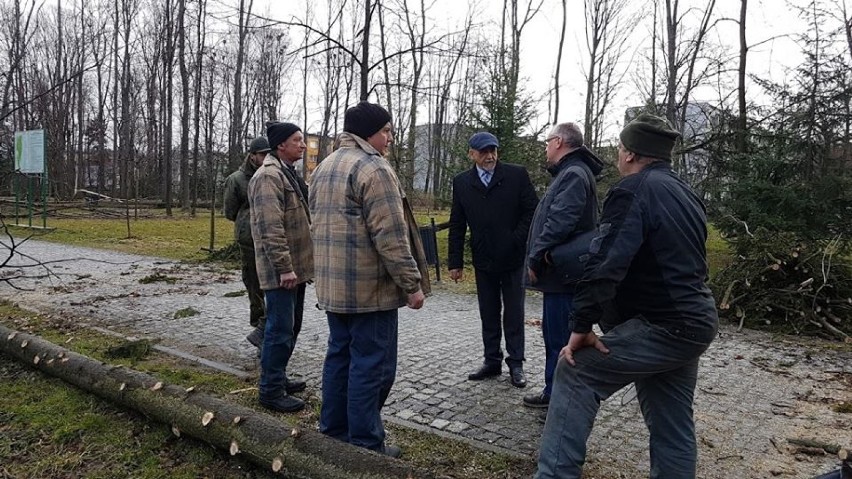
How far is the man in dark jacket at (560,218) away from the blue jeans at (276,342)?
67.8 inches

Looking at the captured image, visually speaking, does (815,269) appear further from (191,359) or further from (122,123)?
(122,123)

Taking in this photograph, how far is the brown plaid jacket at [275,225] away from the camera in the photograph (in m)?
4.11

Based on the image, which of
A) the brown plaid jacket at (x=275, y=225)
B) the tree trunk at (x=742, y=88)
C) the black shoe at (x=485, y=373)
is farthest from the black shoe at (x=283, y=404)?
the tree trunk at (x=742, y=88)

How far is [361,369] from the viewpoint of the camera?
3.28 m

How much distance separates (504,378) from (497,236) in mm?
1221

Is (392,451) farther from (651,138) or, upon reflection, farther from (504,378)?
→ (651,138)

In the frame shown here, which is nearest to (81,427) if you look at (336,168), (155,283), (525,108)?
(336,168)

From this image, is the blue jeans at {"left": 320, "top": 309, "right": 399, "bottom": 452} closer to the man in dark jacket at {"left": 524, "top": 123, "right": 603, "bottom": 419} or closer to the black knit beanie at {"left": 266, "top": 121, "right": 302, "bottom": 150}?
the man in dark jacket at {"left": 524, "top": 123, "right": 603, "bottom": 419}

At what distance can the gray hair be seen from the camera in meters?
4.02

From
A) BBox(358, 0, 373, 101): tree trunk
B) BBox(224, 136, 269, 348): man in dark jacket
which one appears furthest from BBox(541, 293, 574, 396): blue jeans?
BBox(358, 0, 373, 101): tree trunk

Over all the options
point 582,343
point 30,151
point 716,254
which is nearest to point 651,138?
point 582,343

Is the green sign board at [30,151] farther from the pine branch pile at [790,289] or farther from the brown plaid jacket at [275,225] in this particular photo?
the pine branch pile at [790,289]

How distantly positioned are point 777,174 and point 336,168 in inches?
430

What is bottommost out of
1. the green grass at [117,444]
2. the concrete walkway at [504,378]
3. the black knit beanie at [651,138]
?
the green grass at [117,444]
